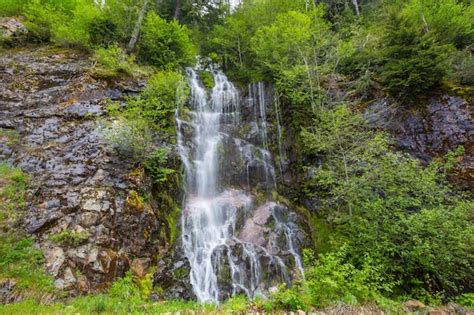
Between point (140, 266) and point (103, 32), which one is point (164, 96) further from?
point (140, 266)

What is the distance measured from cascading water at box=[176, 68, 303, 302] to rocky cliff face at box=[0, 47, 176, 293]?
1.61 meters

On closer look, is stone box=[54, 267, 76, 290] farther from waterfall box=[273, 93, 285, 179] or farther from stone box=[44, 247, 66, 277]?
waterfall box=[273, 93, 285, 179]

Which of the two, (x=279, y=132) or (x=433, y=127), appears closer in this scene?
(x=433, y=127)

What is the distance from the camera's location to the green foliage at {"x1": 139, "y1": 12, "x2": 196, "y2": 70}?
13461 millimetres

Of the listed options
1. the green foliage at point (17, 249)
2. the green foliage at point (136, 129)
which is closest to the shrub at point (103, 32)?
the green foliage at point (136, 129)

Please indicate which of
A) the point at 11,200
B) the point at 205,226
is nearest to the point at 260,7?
the point at 205,226

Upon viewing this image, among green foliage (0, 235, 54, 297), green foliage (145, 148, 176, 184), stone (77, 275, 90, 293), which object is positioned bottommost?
stone (77, 275, 90, 293)

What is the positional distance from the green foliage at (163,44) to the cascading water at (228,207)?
4.78ft

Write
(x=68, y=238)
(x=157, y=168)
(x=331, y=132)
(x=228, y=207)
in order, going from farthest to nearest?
1. (x=228, y=207)
2. (x=331, y=132)
3. (x=157, y=168)
4. (x=68, y=238)

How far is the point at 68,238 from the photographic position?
19.7 feet

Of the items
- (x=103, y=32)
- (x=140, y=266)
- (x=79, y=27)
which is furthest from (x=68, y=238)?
(x=103, y=32)

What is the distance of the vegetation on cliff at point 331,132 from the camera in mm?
6090

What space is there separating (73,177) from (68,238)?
2.05 m

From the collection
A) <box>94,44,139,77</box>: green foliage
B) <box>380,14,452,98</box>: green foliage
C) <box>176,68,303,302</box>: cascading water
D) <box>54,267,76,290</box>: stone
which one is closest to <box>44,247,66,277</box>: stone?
<box>54,267,76,290</box>: stone
